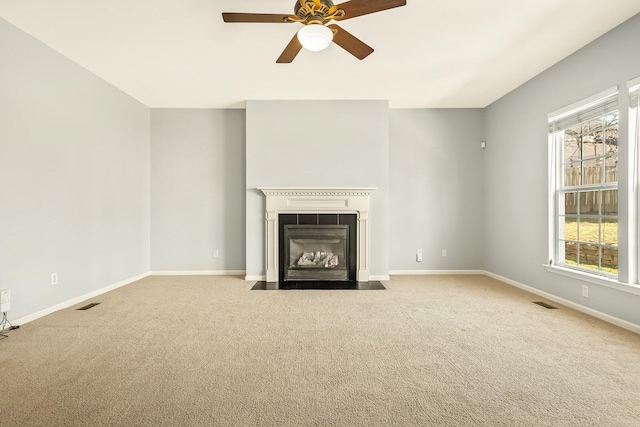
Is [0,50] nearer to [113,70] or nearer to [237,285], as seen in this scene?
[113,70]

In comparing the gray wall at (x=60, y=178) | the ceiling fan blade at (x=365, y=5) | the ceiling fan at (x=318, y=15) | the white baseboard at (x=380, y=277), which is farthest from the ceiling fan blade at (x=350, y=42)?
the white baseboard at (x=380, y=277)

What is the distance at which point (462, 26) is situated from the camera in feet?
8.70

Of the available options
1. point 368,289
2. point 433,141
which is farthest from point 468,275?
point 433,141

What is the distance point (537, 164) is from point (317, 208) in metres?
2.82

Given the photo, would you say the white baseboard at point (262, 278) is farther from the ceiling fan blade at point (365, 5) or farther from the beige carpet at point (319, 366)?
the ceiling fan blade at point (365, 5)

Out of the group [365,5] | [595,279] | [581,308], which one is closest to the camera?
[365,5]

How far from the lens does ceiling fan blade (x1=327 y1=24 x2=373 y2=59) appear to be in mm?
2189

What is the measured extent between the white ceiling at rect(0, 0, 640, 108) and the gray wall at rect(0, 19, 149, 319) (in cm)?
26

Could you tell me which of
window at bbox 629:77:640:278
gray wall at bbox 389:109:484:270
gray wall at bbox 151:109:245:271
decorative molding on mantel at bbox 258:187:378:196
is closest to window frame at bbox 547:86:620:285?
window at bbox 629:77:640:278

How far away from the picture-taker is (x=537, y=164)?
371 cm

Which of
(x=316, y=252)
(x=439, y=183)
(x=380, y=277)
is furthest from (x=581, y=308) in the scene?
(x=316, y=252)

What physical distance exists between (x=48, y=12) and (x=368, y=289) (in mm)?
4132

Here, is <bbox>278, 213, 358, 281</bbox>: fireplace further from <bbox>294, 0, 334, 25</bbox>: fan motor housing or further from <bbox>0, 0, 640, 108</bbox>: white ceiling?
<bbox>294, 0, 334, 25</bbox>: fan motor housing

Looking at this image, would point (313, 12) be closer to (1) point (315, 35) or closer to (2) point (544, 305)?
(1) point (315, 35)
